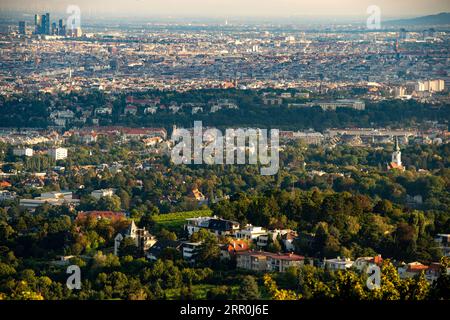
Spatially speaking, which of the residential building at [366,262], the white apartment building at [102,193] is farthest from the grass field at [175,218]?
the white apartment building at [102,193]

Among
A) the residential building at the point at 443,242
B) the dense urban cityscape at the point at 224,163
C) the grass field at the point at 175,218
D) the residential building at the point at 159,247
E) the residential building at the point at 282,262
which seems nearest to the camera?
the dense urban cityscape at the point at 224,163

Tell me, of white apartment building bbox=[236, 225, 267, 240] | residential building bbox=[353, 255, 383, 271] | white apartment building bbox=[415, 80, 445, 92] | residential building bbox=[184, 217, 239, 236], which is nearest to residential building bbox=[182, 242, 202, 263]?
white apartment building bbox=[236, 225, 267, 240]

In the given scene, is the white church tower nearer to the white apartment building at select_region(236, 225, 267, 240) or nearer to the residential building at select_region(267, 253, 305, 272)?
the white apartment building at select_region(236, 225, 267, 240)

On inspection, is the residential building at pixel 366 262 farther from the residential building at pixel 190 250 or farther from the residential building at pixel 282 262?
the residential building at pixel 190 250

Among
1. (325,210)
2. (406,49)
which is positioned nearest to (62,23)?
(406,49)

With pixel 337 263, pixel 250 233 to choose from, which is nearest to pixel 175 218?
pixel 250 233

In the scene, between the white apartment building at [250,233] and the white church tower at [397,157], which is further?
the white church tower at [397,157]

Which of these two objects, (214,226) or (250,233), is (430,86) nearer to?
(214,226)
